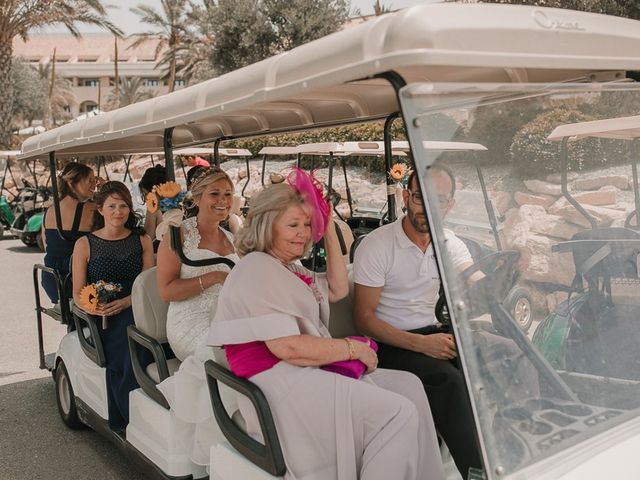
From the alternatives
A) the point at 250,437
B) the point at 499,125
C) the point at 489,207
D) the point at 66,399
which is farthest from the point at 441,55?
the point at 66,399

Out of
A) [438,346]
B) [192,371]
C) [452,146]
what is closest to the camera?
[452,146]

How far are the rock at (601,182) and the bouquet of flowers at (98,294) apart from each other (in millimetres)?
2631

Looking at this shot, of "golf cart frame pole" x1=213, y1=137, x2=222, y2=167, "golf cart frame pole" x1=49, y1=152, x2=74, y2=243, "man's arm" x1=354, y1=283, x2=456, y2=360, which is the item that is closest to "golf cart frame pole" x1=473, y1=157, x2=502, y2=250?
"man's arm" x1=354, y1=283, x2=456, y2=360

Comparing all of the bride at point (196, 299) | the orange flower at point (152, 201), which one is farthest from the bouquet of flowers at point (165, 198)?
the bride at point (196, 299)

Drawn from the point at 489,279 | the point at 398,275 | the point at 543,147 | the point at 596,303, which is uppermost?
the point at 543,147

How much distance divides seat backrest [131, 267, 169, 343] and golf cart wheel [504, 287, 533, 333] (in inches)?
82.3

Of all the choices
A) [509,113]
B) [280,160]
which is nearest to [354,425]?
[509,113]

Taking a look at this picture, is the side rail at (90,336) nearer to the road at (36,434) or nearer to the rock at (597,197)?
the road at (36,434)

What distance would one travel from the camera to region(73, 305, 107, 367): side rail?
3656 millimetres

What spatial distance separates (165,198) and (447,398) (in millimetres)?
1573

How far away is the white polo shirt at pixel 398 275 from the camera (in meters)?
Result: 3.06

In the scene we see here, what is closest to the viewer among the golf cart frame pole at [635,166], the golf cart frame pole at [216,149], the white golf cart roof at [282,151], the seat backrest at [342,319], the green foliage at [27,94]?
the golf cart frame pole at [635,166]

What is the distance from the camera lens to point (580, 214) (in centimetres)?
203

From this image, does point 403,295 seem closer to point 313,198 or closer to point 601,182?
point 313,198
